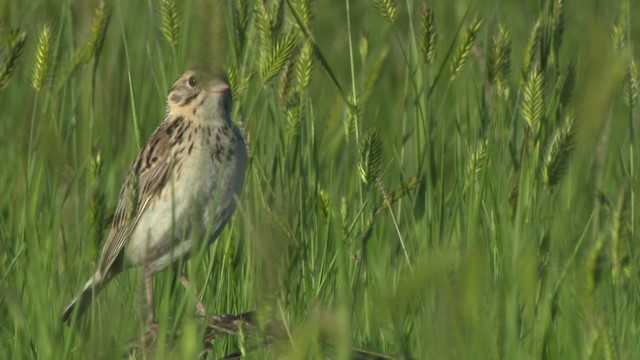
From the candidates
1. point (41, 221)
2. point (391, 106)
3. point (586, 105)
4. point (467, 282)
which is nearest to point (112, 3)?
point (391, 106)

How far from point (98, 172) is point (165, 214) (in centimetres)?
A: 168

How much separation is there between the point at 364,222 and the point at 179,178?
0.83 metres

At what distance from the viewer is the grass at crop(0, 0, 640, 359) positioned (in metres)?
3.07

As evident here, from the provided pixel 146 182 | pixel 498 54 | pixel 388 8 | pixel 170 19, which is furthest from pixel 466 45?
pixel 146 182

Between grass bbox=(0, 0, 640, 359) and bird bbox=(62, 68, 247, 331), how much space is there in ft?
0.37

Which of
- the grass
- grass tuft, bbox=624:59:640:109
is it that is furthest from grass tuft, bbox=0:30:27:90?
grass tuft, bbox=624:59:640:109

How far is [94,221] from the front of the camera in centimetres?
319

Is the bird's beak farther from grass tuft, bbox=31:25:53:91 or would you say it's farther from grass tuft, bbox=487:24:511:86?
grass tuft, bbox=487:24:511:86

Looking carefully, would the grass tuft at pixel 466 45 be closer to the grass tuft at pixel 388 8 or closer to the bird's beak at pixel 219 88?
the grass tuft at pixel 388 8

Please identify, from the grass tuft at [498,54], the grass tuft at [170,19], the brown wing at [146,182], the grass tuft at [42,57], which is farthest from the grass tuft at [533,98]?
the brown wing at [146,182]

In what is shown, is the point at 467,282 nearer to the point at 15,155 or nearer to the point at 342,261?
the point at 342,261

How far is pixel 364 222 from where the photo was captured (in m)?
4.53

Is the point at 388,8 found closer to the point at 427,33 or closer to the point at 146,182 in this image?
the point at 427,33

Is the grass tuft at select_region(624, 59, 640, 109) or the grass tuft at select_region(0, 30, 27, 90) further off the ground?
the grass tuft at select_region(0, 30, 27, 90)
